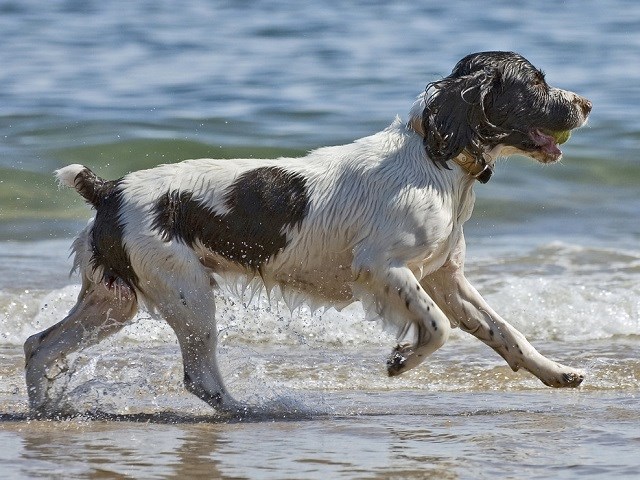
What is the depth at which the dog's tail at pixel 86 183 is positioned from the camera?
5.76 m

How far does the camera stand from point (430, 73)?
15727 mm

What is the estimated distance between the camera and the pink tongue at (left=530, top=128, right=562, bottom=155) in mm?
5793

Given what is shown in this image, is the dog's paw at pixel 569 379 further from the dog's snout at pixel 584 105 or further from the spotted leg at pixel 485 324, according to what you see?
the dog's snout at pixel 584 105

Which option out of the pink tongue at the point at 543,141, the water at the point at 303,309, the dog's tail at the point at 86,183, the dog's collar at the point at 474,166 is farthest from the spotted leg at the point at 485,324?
the dog's tail at the point at 86,183

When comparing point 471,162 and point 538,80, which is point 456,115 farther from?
point 538,80

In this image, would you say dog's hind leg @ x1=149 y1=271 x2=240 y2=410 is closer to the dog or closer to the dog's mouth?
the dog

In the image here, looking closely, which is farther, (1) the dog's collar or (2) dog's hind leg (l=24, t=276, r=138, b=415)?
(2) dog's hind leg (l=24, t=276, r=138, b=415)

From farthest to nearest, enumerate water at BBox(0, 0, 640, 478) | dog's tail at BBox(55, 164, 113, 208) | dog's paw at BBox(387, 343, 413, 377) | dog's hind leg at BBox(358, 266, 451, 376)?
dog's tail at BBox(55, 164, 113, 208)
dog's paw at BBox(387, 343, 413, 377)
dog's hind leg at BBox(358, 266, 451, 376)
water at BBox(0, 0, 640, 478)

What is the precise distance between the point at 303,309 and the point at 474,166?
2453mm

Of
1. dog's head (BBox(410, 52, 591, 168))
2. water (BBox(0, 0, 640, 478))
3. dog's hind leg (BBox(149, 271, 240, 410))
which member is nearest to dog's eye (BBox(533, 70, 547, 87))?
dog's head (BBox(410, 52, 591, 168))

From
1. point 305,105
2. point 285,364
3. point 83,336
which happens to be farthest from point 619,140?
point 83,336

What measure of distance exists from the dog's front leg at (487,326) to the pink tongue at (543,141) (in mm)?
619

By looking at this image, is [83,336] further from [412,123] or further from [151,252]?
[412,123]

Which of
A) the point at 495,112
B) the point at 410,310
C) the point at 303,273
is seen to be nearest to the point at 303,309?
the point at 303,273
